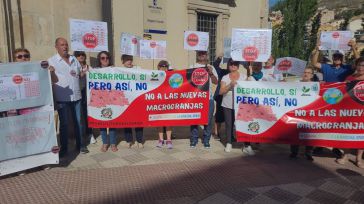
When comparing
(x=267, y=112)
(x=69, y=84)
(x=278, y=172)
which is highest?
(x=69, y=84)

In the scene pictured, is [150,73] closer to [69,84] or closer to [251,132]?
[69,84]

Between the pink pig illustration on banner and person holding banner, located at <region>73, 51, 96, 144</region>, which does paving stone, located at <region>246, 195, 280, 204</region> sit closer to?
the pink pig illustration on banner

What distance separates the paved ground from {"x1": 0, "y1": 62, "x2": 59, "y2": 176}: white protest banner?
271mm

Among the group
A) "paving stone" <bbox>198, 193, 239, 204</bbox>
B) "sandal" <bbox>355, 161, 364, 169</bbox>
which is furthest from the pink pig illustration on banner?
"paving stone" <bbox>198, 193, 239, 204</bbox>

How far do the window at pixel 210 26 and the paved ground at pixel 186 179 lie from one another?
8410 millimetres

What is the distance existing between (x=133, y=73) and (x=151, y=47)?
140cm

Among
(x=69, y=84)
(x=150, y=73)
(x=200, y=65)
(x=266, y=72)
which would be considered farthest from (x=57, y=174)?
(x=266, y=72)

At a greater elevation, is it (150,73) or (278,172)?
(150,73)

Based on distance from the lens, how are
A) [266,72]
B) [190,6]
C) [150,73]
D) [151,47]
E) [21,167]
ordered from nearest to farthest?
[21,167], [150,73], [266,72], [151,47], [190,6]

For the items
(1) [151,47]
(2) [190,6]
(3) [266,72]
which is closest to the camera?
(3) [266,72]

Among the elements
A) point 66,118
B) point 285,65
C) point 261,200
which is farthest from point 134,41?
point 261,200

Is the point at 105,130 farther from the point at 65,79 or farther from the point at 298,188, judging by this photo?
the point at 298,188

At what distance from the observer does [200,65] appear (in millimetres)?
5758

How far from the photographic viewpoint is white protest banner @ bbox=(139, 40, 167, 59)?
6.71 m
